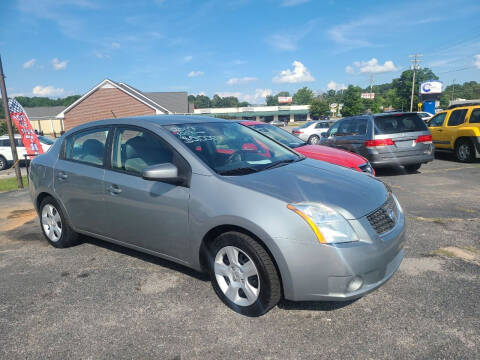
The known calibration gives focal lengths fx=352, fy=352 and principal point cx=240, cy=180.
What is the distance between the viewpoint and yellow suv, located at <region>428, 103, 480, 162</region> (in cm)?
1005

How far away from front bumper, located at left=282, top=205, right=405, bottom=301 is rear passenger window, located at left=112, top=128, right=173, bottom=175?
5.09 ft

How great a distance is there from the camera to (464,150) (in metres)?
10.5

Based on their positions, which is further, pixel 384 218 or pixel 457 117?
pixel 457 117

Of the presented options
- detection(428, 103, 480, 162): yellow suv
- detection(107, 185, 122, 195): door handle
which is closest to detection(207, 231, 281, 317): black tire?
detection(107, 185, 122, 195): door handle

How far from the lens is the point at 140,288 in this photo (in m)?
3.42

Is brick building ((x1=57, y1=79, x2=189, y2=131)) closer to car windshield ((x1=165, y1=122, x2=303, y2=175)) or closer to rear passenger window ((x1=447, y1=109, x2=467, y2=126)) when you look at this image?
rear passenger window ((x1=447, y1=109, x2=467, y2=126))

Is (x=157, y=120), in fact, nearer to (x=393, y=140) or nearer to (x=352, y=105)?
(x=393, y=140)

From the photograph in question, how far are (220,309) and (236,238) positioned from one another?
2.24 feet

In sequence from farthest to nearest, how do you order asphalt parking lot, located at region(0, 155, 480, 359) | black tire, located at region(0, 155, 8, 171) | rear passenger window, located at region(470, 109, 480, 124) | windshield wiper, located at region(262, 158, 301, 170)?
black tire, located at region(0, 155, 8, 171)
rear passenger window, located at region(470, 109, 480, 124)
windshield wiper, located at region(262, 158, 301, 170)
asphalt parking lot, located at region(0, 155, 480, 359)

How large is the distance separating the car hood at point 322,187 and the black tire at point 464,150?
8.74 meters

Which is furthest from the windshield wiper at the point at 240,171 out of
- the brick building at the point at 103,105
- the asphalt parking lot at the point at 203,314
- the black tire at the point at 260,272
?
the brick building at the point at 103,105

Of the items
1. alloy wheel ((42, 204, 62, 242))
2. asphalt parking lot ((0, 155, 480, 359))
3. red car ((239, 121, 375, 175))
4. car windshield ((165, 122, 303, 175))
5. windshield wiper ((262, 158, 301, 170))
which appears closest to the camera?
asphalt parking lot ((0, 155, 480, 359))

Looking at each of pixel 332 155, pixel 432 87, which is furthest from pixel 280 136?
pixel 432 87

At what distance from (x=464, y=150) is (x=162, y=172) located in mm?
10497
